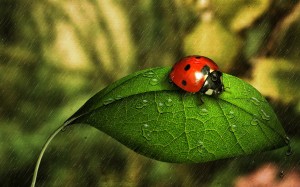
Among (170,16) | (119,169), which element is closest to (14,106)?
(119,169)

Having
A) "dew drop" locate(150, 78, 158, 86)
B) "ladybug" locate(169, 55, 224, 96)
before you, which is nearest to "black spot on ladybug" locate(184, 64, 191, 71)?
"ladybug" locate(169, 55, 224, 96)

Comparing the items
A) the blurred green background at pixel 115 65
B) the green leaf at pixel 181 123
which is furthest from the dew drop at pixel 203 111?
the blurred green background at pixel 115 65

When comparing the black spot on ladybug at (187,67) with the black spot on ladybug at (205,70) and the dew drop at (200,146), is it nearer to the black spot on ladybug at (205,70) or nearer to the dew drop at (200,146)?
the black spot on ladybug at (205,70)

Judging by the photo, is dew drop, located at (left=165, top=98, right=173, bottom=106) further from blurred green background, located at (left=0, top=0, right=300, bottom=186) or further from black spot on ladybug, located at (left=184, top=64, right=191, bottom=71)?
blurred green background, located at (left=0, top=0, right=300, bottom=186)

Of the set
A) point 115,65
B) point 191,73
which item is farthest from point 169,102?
point 115,65

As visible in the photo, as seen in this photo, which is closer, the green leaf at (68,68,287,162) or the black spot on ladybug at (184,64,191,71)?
the green leaf at (68,68,287,162)

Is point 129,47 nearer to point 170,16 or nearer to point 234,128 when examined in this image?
point 170,16

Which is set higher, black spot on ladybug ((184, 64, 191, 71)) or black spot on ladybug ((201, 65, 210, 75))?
black spot on ladybug ((201, 65, 210, 75))

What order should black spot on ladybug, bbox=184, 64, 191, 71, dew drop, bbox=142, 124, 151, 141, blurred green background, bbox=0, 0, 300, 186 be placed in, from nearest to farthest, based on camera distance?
dew drop, bbox=142, 124, 151, 141, black spot on ladybug, bbox=184, 64, 191, 71, blurred green background, bbox=0, 0, 300, 186

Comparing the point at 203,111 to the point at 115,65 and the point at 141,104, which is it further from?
the point at 115,65
